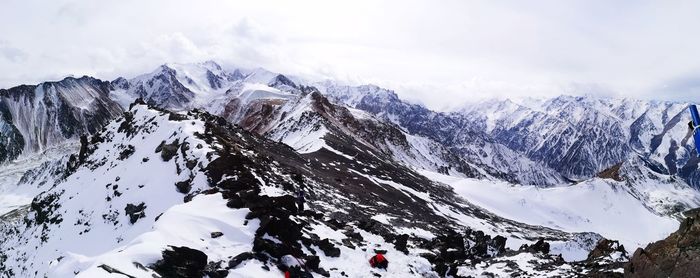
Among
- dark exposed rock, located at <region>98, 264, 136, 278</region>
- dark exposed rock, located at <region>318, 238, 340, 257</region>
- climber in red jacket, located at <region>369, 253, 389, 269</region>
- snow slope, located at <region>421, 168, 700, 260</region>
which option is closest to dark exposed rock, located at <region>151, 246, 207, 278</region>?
dark exposed rock, located at <region>98, 264, 136, 278</region>

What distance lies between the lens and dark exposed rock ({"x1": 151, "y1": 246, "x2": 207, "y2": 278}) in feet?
73.5

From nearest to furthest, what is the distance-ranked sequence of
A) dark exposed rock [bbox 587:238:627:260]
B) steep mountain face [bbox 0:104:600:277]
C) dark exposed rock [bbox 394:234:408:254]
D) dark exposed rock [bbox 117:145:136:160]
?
steep mountain face [bbox 0:104:600:277] → dark exposed rock [bbox 394:234:408:254] → dark exposed rock [bbox 587:238:627:260] → dark exposed rock [bbox 117:145:136:160]

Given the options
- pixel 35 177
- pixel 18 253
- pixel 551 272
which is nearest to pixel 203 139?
pixel 18 253

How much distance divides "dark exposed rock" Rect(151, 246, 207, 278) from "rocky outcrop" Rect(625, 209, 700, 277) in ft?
65.9

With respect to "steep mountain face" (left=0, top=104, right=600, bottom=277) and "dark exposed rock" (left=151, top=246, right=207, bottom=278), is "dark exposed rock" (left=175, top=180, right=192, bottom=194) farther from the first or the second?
"dark exposed rock" (left=151, top=246, right=207, bottom=278)

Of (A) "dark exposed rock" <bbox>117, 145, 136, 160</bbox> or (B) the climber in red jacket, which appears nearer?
(B) the climber in red jacket

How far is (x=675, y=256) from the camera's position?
20.9 m

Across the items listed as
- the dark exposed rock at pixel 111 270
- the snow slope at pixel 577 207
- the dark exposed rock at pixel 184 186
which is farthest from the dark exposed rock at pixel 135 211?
the snow slope at pixel 577 207

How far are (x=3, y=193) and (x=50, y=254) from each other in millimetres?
173878

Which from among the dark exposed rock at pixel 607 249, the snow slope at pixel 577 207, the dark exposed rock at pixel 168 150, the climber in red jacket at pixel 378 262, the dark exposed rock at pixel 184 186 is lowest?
the snow slope at pixel 577 207

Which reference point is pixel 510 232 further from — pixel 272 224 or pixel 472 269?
pixel 272 224

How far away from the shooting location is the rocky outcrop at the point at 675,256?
20016 millimetres

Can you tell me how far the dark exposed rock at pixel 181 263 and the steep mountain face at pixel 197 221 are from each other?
0.18 ft

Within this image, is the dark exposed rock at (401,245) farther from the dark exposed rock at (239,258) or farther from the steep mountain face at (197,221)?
the dark exposed rock at (239,258)
